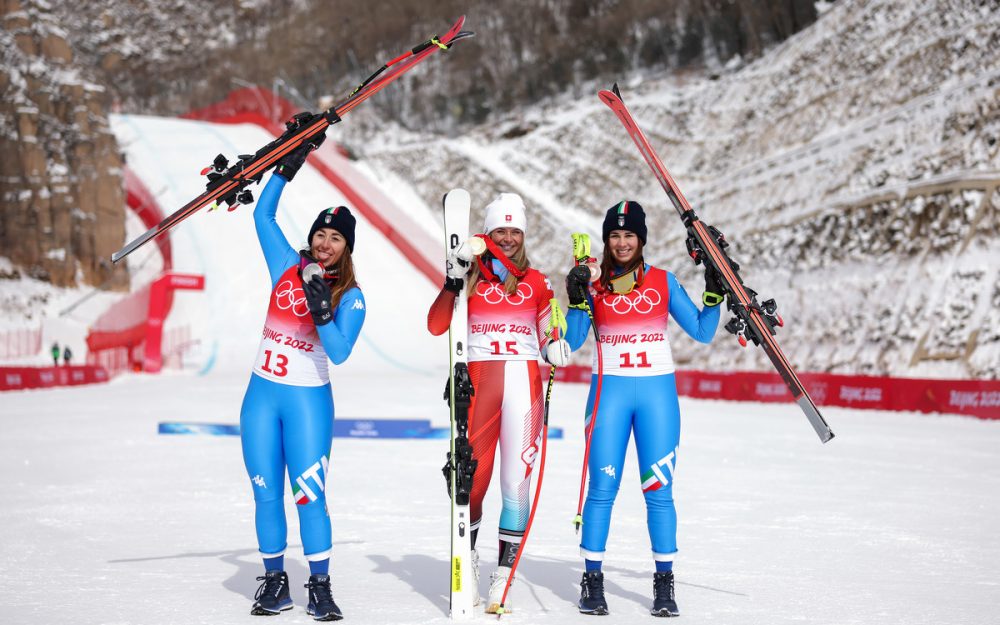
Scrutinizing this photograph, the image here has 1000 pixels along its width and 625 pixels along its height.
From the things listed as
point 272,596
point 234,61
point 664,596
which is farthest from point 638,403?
point 234,61

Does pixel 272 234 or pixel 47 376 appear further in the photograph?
pixel 47 376

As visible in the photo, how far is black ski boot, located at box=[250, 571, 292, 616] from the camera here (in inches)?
173

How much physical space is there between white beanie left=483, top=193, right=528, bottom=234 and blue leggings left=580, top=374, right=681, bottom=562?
0.95 metres

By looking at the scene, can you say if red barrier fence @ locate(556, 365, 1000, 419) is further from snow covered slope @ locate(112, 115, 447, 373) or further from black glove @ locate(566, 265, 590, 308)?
black glove @ locate(566, 265, 590, 308)

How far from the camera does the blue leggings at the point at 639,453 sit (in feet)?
15.3

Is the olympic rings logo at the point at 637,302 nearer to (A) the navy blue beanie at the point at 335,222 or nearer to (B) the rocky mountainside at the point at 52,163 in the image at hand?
(A) the navy blue beanie at the point at 335,222

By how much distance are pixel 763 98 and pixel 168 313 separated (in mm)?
26069

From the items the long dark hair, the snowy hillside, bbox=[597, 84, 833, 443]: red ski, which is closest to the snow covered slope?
the snowy hillside

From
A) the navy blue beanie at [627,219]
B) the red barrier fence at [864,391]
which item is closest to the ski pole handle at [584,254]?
the navy blue beanie at [627,219]

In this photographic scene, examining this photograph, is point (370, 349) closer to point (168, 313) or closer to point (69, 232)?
point (168, 313)

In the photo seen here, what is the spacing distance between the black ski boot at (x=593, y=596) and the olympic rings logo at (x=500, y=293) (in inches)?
57.8

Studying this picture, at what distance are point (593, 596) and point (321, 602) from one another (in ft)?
4.42

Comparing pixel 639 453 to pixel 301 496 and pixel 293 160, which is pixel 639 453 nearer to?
pixel 301 496

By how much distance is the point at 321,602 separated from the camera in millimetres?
4297
